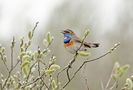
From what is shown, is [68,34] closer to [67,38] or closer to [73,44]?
[67,38]

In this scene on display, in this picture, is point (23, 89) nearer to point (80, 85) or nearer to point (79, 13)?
point (80, 85)

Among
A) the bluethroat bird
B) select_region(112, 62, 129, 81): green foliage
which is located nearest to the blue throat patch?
the bluethroat bird

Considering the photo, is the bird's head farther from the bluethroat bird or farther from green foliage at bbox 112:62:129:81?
green foliage at bbox 112:62:129:81

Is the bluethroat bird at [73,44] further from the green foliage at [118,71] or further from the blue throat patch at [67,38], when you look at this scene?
the green foliage at [118,71]

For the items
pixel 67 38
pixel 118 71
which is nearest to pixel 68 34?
pixel 67 38

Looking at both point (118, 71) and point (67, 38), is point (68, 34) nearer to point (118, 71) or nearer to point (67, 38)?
point (67, 38)

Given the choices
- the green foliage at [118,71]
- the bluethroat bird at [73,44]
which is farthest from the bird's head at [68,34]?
the green foliage at [118,71]

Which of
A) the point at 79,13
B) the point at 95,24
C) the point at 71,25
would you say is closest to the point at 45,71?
the point at 71,25

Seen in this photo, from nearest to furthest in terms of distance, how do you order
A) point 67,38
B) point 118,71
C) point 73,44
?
point 118,71
point 73,44
point 67,38

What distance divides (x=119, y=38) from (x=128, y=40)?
59cm

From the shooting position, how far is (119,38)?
1655 cm

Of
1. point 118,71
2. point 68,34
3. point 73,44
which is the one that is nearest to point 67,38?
point 68,34

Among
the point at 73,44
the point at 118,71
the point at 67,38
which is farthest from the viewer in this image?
the point at 67,38

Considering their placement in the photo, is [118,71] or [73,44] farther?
[73,44]
